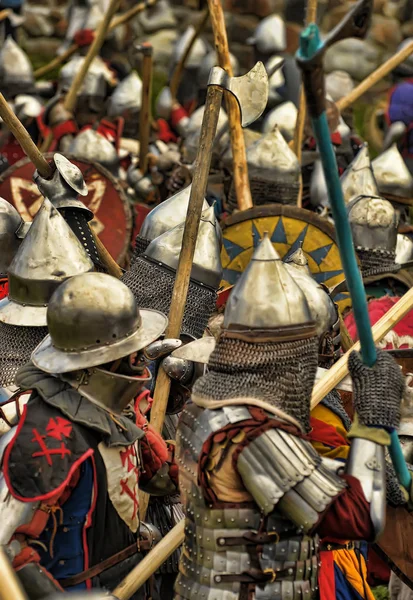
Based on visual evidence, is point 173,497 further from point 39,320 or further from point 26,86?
point 26,86

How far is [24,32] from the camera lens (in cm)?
2155

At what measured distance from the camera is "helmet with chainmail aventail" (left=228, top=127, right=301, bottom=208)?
28.6ft

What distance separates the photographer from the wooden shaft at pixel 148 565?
4.70 m

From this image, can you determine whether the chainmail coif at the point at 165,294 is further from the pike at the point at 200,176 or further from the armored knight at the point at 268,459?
the armored knight at the point at 268,459

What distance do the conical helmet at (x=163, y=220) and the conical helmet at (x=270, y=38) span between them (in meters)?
10.1

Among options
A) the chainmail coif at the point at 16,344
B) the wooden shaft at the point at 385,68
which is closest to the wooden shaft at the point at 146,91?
the wooden shaft at the point at 385,68

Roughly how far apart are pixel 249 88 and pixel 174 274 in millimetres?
977

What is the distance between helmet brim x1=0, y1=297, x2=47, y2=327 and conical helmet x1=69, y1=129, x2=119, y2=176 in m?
5.20

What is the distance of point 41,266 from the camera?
5.86 m

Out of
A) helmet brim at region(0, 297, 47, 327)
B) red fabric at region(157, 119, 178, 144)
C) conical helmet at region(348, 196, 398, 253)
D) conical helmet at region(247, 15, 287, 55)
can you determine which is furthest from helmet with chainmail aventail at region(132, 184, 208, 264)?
conical helmet at region(247, 15, 287, 55)

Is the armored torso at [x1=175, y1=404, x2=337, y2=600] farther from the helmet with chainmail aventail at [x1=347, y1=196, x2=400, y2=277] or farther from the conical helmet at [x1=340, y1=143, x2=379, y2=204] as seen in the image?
the conical helmet at [x1=340, y1=143, x2=379, y2=204]

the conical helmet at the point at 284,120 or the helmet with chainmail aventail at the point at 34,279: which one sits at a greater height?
the conical helmet at the point at 284,120

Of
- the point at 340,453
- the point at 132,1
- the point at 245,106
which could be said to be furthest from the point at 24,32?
the point at 340,453

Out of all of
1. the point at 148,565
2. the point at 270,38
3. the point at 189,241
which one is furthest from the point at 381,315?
the point at 270,38
